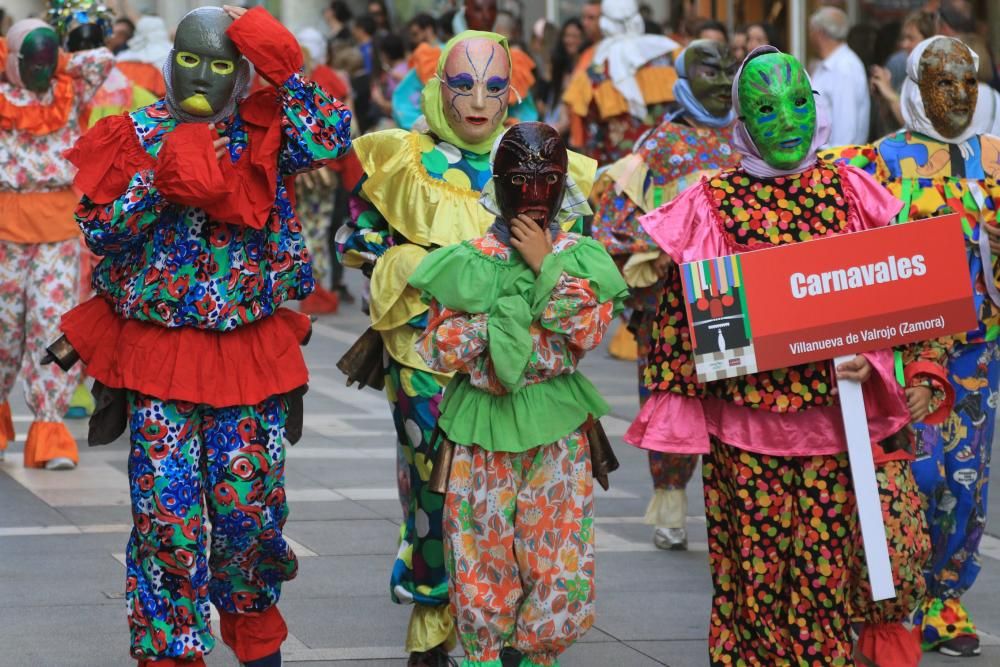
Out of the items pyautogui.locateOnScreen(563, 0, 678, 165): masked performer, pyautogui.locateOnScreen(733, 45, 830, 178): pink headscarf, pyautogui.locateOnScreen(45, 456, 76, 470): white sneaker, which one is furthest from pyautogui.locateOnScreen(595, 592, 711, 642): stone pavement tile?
pyautogui.locateOnScreen(563, 0, 678, 165): masked performer

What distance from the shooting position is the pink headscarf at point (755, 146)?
498cm

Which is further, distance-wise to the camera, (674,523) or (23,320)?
(23,320)

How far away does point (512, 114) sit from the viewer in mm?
7430

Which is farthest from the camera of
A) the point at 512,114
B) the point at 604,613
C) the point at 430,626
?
the point at 512,114

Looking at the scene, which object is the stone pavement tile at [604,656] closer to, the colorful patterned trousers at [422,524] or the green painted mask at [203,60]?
the colorful patterned trousers at [422,524]

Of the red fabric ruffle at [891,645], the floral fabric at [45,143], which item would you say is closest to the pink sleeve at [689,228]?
the red fabric ruffle at [891,645]

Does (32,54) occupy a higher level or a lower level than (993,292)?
higher

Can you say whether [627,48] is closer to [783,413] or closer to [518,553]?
[783,413]

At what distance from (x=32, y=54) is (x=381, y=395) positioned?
3.96m

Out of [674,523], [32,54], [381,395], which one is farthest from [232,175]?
[381,395]

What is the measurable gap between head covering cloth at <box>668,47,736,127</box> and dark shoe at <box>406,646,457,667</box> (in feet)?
9.76

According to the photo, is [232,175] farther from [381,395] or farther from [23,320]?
[381,395]

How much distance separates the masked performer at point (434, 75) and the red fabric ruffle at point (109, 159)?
1.46m

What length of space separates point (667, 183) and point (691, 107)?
0.37m
